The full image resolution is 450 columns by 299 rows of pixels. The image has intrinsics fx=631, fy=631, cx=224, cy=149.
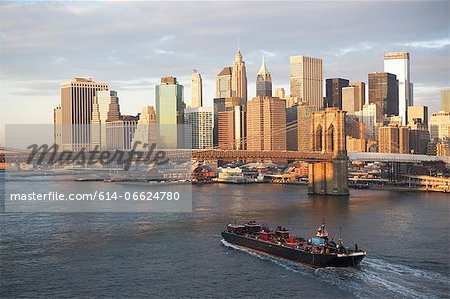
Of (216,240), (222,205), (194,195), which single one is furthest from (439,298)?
(194,195)

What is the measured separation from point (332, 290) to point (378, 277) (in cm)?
230

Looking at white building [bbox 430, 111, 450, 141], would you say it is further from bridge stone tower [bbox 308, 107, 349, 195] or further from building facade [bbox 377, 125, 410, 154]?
bridge stone tower [bbox 308, 107, 349, 195]

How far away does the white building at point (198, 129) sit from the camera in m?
148

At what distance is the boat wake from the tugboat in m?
0.32

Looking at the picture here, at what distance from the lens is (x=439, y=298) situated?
19.4 metres

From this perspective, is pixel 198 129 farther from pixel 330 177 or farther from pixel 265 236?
pixel 265 236

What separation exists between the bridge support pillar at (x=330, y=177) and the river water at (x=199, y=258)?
1536 centimetres

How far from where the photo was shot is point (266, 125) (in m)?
132

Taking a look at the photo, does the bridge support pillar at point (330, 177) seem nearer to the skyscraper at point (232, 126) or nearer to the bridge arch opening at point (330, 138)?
the bridge arch opening at point (330, 138)

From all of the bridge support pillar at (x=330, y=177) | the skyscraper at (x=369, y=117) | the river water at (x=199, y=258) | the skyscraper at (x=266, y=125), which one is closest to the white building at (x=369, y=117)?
the skyscraper at (x=369, y=117)

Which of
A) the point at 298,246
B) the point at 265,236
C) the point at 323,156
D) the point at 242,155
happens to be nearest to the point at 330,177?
the point at 323,156

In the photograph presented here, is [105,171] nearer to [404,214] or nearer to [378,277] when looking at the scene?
[404,214]

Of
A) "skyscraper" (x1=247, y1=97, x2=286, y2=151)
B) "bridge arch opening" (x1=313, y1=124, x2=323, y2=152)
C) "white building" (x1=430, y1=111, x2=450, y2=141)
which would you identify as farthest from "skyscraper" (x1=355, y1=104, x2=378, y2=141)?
"bridge arch opening" (x1=313, y1=124, x2=323, y2=152)

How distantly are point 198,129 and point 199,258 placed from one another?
12632 centimetres
